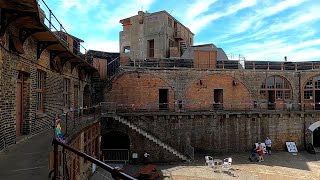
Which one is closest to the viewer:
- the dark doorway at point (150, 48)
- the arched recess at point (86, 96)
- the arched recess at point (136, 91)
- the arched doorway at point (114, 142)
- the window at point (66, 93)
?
the window at point (66, 93)

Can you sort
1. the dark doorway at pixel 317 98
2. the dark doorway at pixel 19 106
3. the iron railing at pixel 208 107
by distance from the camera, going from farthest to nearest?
the dark doorway at pixel 317 98
the iron railing at pixel 208 107
the dark doorway at pixel 19 106

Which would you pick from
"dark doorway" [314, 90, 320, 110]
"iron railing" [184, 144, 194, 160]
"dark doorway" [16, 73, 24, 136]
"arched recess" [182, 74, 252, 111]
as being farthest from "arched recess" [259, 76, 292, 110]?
"dark doorway" [16, 73, 24, 136]

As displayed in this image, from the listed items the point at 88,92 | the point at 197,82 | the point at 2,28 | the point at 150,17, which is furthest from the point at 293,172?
the point at 150,17

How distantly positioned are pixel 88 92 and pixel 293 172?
49.8 feet

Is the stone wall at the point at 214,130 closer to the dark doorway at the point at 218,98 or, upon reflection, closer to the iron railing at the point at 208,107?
the iron railing at the point at 208,107

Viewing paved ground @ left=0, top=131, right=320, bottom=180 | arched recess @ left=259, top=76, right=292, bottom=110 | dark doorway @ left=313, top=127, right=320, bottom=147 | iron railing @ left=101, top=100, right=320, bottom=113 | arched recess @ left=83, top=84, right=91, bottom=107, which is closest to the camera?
paved ground @ left=0, top=131, right=320, bottom=180

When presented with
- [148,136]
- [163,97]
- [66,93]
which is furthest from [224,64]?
[66,93]

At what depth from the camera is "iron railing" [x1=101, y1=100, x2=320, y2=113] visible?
22547 millimetres

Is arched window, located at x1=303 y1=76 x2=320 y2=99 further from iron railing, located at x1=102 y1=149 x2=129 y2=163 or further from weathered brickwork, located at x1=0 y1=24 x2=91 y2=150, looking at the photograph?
weathered brickwork, located at x1=0 y1=24 x2=91 y2=150

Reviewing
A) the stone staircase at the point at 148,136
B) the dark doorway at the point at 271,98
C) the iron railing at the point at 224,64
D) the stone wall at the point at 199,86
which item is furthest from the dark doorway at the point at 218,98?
the stone staircase at the point at 148,136

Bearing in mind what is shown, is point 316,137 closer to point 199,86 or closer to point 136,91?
point 199,86

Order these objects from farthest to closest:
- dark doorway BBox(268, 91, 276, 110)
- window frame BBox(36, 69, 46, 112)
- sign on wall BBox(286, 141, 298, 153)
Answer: dark doorway BBox(268, 91, 276, 110)
sign on wall BBox(286, 141, 298, 153)
window frame BBox(36, 69, 46, 112)

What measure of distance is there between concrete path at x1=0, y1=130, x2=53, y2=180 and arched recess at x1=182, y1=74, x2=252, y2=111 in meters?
16.8

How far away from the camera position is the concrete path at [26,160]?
5.24 metres
